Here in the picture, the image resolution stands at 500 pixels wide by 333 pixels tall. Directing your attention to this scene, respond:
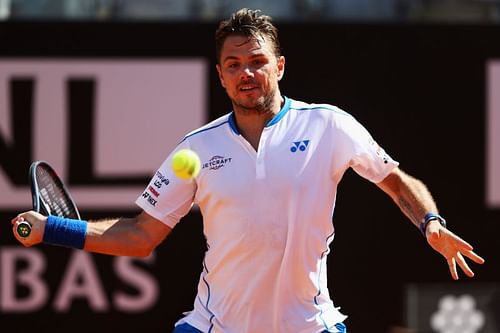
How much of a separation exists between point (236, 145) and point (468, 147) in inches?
142

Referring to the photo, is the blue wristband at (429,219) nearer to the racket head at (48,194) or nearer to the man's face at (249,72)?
the man's face at (249,72)

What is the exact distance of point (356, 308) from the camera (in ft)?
24.1

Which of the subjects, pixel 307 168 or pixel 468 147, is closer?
pixel 307 168

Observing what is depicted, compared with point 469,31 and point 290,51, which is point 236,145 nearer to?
point 290,51

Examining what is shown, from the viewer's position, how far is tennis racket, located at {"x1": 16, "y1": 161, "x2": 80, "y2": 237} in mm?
4340

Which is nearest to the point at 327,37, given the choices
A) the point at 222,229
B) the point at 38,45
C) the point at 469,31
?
the point at 469,31

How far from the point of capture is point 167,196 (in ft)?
14.4

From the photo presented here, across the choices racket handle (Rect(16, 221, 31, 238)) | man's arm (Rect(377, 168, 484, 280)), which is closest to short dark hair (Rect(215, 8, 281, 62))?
man's arm (Rect(377, 168, 484, 280))

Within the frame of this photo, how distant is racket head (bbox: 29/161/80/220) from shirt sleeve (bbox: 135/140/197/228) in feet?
1.32

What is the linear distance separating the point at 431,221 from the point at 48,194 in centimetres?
174

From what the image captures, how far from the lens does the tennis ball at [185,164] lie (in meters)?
3.89

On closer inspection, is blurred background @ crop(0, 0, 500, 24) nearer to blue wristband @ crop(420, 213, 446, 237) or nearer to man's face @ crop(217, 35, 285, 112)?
man's face @ crop(217, 35, 285, 112)

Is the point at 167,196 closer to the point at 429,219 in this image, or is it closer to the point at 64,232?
the point at 64,232

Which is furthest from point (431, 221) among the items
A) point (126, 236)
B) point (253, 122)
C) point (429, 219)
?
point (126, 236)
